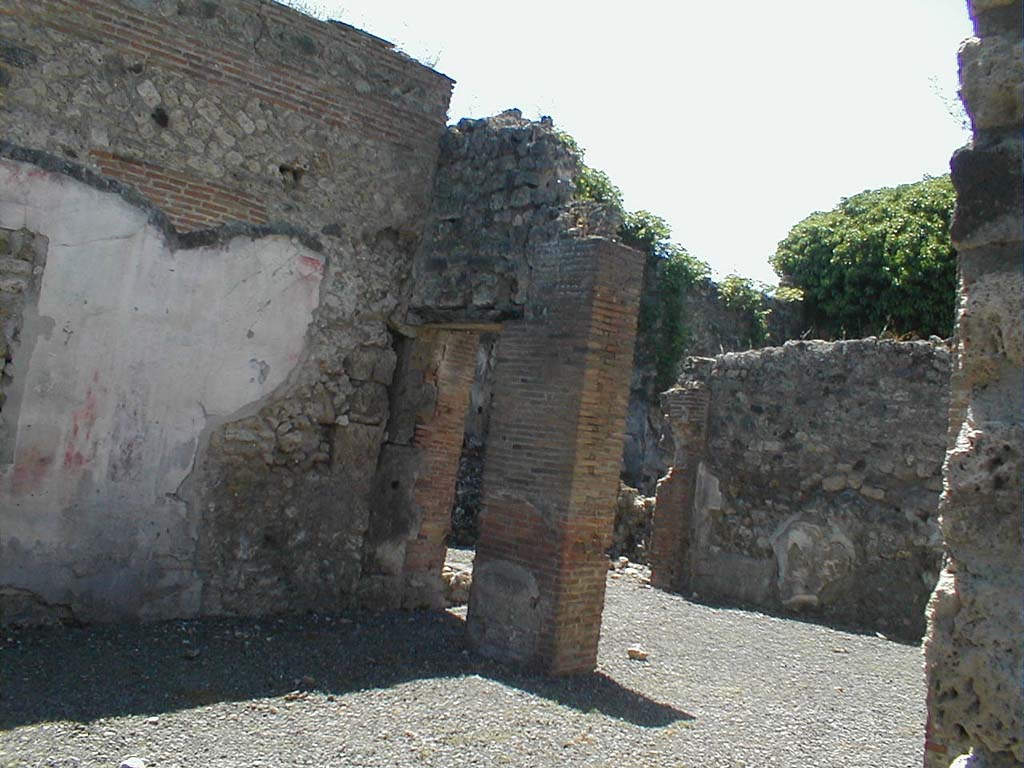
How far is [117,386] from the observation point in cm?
606

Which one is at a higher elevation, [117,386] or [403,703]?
[117,386]

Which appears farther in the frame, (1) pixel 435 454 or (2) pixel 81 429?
(1) pixel 435 454

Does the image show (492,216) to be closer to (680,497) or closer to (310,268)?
(310,268)

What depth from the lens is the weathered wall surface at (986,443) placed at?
6.01 ft

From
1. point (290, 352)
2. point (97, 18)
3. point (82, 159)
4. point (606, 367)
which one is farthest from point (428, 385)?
point (97, 18)

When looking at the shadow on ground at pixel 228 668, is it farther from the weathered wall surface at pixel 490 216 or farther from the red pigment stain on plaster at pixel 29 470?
the weathered wall surface at pixel 490 216

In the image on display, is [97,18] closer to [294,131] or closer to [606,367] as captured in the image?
[294,131]

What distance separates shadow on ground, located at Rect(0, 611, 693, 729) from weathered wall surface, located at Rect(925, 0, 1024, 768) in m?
3.41

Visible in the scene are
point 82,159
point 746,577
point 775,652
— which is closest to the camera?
point 82,159

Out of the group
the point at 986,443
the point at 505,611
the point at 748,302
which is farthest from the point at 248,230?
the point at 748,302

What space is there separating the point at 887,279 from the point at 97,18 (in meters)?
17.2

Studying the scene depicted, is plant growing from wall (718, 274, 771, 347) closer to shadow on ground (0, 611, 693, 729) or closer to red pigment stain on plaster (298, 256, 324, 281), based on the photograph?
red pigment stain on plaster (298, 256, 324, 281)

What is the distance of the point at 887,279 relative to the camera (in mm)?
19562

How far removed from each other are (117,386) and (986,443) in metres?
5.45
